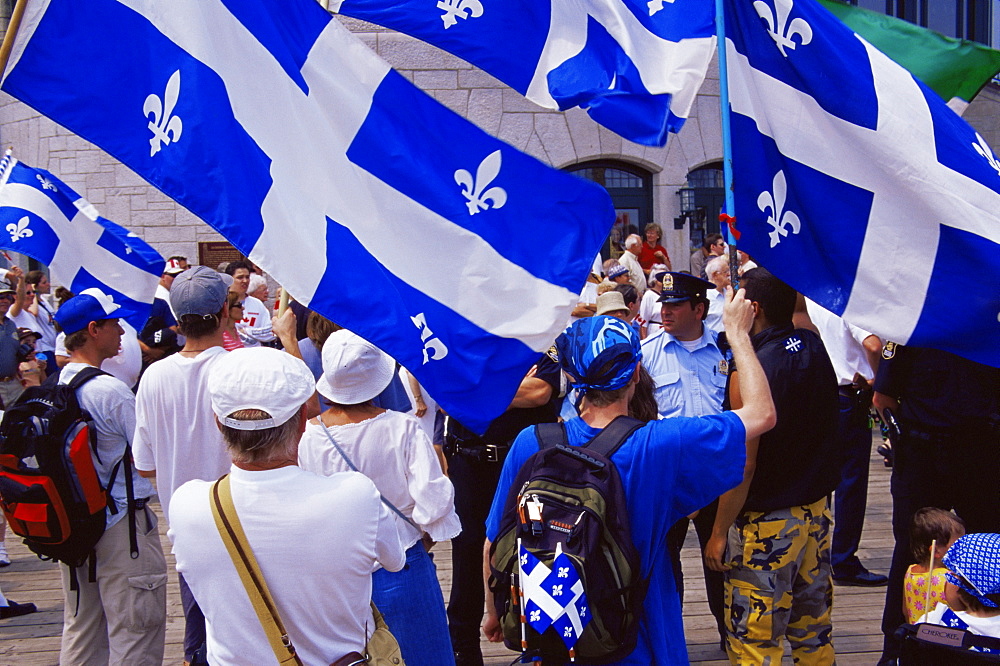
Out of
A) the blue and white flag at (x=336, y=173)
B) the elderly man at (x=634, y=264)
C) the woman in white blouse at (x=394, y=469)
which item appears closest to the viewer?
the blue and white flag at (x=336, y=173)

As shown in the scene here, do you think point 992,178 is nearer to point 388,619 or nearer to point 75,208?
point 388,619

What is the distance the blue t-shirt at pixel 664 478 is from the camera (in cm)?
254

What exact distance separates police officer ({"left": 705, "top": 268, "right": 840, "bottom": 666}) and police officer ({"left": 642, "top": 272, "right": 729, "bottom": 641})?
0.75m

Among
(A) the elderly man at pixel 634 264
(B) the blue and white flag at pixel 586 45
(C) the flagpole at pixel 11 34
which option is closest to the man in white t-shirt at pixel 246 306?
(A) the elderly man at pixel 634 264

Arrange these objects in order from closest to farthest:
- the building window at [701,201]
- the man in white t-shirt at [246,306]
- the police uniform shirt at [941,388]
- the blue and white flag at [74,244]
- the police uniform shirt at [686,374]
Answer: the police uniform shirt at [941,388], the police uniform shirt at [686,374], the blue and white flag at [74,244], the man in white t-shirt at [246,306], the building window at [701,201]

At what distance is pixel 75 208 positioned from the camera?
5812 mm

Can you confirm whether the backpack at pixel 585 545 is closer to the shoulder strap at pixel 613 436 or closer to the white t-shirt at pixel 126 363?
the shoulder strap at pixel 613 436

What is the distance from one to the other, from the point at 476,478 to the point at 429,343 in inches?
71.0

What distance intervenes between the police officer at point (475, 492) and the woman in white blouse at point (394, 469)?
1152mm

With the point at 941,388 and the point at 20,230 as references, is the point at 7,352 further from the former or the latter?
the point at 941,388

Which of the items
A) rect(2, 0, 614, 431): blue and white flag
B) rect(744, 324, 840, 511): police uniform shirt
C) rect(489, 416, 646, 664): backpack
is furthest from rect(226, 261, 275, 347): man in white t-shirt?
rect(489, 416, 646, 664): backpack

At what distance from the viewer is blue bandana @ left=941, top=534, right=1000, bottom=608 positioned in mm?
2607

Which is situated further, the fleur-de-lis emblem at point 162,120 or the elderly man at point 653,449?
the fleur-de-lis emblem at point 162,120

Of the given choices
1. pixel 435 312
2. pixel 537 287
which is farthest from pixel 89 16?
pixel 537 287
